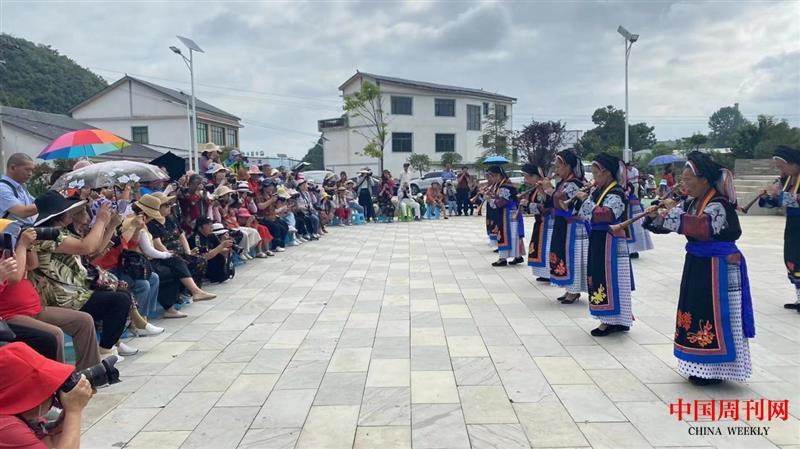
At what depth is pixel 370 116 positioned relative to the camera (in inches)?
1490

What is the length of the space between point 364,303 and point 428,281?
59.3 inches

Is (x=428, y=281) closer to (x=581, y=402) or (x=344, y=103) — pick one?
(x=581, y=402)

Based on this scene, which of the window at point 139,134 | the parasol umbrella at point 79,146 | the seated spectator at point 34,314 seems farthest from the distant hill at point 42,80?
the seated spectator at point 34,314

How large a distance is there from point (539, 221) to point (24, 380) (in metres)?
6.15

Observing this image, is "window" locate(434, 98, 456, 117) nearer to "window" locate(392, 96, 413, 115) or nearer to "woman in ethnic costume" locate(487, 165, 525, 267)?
"window" locate(392, 96, 413, 115)

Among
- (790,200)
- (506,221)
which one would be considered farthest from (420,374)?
(506,221)

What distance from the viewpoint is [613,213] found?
5.14 m

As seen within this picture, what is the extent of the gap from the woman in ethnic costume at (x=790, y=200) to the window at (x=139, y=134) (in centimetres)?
3754

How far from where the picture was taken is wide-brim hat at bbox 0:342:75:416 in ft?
6.97

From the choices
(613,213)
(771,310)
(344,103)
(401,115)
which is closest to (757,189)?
(771,310)

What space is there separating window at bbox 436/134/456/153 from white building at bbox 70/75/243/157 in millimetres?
15812

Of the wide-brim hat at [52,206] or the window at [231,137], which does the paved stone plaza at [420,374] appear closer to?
the wide-brim hat at [52,206]

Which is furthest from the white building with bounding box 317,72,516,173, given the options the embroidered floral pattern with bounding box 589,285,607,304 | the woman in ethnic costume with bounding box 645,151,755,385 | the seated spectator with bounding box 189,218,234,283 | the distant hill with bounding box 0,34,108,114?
the woman in ethnic costume with bounding box 645,151,755,385

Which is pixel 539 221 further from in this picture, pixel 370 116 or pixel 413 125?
pixel 413 125
